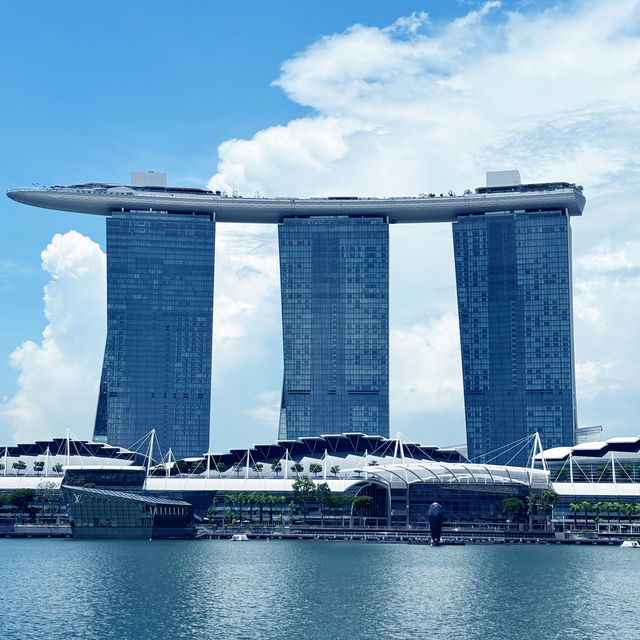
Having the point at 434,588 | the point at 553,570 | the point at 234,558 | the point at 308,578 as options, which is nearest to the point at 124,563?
the point at 234,558

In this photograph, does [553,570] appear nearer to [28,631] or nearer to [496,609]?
[496,609]

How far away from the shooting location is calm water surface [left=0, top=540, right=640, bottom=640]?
85.5 meters

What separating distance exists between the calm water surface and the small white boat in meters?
32.1

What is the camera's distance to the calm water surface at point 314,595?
281 ft

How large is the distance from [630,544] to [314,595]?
10776 centimetres

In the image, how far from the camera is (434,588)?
113 meters

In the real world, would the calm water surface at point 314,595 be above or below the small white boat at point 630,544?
below

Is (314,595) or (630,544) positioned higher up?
(630,544)

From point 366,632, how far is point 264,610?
45.4ft

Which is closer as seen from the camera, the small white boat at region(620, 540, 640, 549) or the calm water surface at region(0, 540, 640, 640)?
the calm water surface at region(0, 540, 640, 640)

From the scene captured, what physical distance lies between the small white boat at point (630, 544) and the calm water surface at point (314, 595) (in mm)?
32134

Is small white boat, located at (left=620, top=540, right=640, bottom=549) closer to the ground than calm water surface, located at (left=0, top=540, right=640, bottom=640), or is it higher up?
higher up

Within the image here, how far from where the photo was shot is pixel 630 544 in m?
195

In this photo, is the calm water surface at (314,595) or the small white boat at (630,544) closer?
the calm water surface at (314,595)
